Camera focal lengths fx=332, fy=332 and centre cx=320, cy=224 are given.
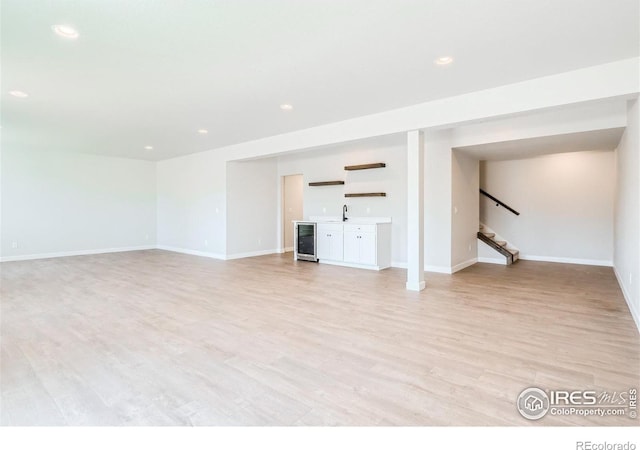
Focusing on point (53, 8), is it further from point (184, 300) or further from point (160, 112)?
point (184, 300)

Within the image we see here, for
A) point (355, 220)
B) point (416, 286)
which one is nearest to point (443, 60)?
point (416, 286)

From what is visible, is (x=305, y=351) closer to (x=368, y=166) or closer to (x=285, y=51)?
(x=285, y=51)

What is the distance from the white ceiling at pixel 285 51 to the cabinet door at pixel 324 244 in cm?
285

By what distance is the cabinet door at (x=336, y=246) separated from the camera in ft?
22.2

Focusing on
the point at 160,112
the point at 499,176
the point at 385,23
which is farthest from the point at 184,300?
the point at 499,176

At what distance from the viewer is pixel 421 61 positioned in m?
3.13

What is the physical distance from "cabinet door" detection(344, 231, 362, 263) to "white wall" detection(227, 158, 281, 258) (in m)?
2.64

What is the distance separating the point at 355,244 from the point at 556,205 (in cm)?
438

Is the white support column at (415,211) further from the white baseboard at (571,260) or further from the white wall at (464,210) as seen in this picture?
the white baseboard at (571,260)

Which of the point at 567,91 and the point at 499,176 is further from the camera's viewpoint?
the point at 499,176

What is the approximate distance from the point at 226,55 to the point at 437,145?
4.18 meters

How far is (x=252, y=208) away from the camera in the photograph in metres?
8.13

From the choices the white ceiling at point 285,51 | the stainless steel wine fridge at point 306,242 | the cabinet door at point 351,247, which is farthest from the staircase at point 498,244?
the white ceiling at point 285,51

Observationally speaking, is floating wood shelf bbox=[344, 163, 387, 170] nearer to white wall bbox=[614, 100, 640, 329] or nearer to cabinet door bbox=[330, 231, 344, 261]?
cabinet door bbox=[330, 231, 344, 261]
